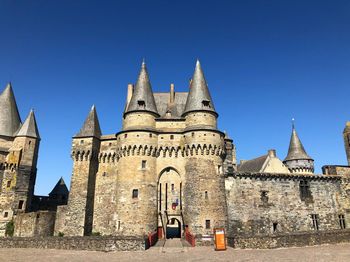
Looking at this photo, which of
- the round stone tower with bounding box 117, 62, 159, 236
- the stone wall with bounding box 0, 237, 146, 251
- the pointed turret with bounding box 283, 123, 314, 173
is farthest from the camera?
the pointed turret with bounding box 283, 123, 314, 173

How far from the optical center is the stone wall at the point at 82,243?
18750mm

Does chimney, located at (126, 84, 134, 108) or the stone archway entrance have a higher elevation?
chimney, located at (126, 84, 134, 108)

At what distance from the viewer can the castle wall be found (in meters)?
27.9

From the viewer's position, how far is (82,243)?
19500 millimetres

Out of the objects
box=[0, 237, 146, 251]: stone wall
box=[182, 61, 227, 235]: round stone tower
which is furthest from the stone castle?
box=[0, 237, 146, 251]: stone wall

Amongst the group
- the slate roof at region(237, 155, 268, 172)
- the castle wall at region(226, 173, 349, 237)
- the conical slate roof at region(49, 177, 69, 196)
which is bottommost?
the castle wall at region(226, 173, 349, 237)

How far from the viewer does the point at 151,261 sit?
47.5 feet

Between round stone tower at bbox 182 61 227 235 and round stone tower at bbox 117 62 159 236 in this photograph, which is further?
round stone tower at bbox 117 62 159 236

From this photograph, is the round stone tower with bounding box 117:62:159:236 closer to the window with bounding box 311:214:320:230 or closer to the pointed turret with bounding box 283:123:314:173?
the window with bounding box 311:214:320:230

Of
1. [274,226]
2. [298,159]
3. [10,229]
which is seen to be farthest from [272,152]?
[10,229]

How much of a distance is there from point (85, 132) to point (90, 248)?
1503 centimetres

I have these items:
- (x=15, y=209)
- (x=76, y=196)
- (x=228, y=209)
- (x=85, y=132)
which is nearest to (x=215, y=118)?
(x=228, y=209)

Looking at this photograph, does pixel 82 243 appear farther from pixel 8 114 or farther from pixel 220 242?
pixel 8 114

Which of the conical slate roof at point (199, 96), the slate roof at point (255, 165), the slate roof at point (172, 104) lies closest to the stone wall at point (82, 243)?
the conical slate roof at point (199, 96)
